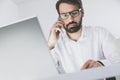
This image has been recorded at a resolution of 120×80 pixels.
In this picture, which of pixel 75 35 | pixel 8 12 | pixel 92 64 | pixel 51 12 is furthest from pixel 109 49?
pixel 8 12

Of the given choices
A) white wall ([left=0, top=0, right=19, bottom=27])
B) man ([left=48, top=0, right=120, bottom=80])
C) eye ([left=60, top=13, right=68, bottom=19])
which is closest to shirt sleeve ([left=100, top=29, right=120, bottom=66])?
man ([left=48, top=0, right=120, bottom=80])

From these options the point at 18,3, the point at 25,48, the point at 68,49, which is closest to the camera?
the point at 25,48

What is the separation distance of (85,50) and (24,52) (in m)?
0.43

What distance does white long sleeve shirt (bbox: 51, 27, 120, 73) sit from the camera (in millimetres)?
1511

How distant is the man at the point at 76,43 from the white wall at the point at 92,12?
0.04 meters

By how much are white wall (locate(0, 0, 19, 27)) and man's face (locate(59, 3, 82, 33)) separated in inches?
15.6

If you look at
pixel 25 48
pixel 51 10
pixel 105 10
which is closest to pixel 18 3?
pixel 51 10

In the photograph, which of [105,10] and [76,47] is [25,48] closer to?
[76,47]

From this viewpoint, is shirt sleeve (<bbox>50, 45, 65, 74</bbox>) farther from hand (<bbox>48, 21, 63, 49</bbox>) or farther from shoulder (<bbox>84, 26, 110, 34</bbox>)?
shoulder (<bbox>84, 26, 110, 34</bbox>)

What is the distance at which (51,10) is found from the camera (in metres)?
1.70

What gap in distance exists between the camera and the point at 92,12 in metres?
1.58

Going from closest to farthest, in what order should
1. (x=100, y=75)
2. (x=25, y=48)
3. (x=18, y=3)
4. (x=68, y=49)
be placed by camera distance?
(x=100, y=75) → (x=25, y=48) → (x=68, y=49) → (x=18, y=3)

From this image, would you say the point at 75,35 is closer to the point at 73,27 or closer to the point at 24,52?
the point at 73,27

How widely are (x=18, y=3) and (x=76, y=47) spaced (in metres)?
0.61
